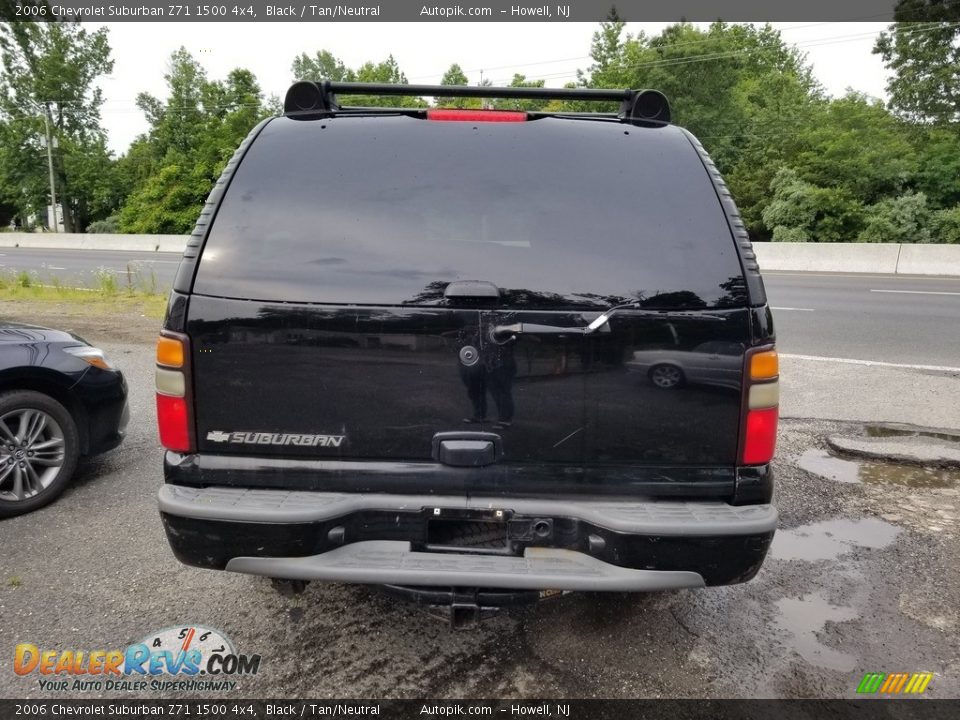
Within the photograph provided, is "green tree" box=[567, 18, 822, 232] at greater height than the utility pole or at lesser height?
greater

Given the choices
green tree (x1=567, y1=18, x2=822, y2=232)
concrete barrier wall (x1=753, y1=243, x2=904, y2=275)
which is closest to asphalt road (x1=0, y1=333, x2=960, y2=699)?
concrete barrier wall (x1=753, y1=243, x2=904, y2=275)

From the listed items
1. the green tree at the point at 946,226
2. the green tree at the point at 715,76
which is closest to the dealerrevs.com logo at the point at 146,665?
the green tree at the point at 946,226

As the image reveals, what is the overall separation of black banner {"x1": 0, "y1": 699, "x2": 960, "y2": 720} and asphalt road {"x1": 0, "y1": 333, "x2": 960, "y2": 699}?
0.15 feet

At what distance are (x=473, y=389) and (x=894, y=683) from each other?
1995 millimetres

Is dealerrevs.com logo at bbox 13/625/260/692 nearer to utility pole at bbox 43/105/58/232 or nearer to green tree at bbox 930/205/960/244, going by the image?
green tree at bbox 930/205/960/244

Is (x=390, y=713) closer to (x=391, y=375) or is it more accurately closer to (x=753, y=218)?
(x=391, y=375)

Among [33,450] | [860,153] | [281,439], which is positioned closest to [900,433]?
[281,439]

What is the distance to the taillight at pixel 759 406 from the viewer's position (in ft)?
7.27

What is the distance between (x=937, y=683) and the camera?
8.31 ft

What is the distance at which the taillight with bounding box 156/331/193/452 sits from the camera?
7.41 feet

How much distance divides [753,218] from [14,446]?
108 ft

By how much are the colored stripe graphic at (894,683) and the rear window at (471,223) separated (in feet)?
5.24

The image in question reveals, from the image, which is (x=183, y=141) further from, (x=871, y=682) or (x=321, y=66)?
(x=871, y=682)

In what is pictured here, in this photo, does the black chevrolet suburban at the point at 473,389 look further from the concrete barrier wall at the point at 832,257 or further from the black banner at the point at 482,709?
the concrete barrier wall at the point at 832,257
